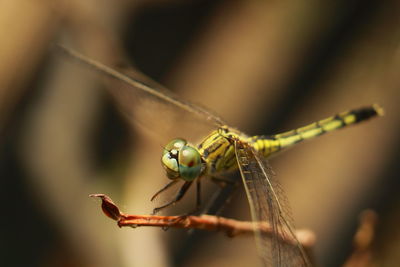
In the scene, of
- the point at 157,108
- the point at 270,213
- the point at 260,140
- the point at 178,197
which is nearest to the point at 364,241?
the point at 270,213

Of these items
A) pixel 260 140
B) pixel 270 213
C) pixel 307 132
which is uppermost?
pixel 307 132

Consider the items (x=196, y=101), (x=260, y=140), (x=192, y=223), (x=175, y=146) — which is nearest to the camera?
(x=192, y=223)

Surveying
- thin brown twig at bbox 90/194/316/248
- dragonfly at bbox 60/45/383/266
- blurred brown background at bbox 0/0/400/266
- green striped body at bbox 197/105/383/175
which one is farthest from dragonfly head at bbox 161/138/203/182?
blurred brown background at bbox 0/0/400/266

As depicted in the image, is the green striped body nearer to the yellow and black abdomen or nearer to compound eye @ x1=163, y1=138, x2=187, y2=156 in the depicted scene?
the yellow and black abdomen

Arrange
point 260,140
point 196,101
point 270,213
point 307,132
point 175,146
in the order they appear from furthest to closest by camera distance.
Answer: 1. point 196,101
2. point 307,132
3. point 260,140
4. point 175,146
5. point 270,213

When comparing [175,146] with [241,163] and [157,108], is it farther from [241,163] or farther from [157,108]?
[157,108]

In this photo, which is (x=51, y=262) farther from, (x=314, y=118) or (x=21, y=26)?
(x=314, y=118)
